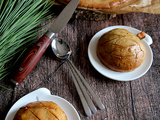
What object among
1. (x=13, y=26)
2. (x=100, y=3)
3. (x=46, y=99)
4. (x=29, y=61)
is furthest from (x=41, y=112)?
(x=100, y=3)

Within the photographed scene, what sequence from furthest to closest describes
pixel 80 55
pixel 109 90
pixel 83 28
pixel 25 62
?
pixel 83 28 → pixel 80 55 → pixel 109 90 → pixel 25 62

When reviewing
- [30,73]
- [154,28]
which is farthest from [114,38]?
[30,73]

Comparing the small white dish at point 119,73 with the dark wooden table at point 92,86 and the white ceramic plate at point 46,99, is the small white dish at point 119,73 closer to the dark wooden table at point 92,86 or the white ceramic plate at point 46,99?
the dark wooden table at point 92,86

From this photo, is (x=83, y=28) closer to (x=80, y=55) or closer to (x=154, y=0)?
(x=80, y=55)

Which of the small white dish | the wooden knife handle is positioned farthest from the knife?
the small white dish

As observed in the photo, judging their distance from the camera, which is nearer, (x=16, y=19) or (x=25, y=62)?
(x=25, y=62)

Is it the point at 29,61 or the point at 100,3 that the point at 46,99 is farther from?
the point at 100,3

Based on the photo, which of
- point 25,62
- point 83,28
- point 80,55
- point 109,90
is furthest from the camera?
point 83,28
